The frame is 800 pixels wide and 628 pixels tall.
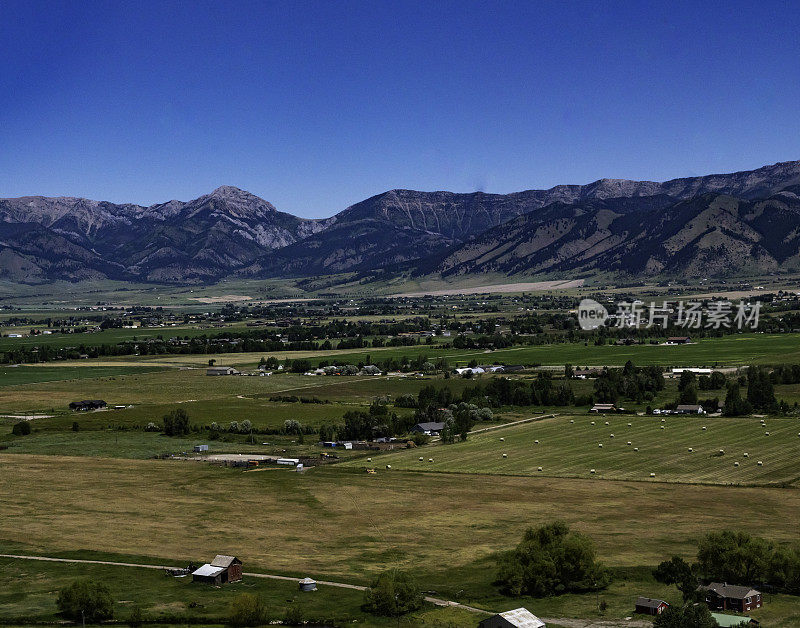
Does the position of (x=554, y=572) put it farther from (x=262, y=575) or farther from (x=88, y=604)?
(x=88, y=604)

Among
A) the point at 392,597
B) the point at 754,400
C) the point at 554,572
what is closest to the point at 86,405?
the point at 754,400

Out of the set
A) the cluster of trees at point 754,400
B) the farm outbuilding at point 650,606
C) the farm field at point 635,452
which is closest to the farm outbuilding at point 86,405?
the farm field at point 635,452

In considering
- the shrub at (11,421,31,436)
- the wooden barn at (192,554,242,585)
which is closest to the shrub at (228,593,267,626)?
the wooden barn at (192,554,242,585)

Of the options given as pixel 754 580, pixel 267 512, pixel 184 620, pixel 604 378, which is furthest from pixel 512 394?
pixel 184 620

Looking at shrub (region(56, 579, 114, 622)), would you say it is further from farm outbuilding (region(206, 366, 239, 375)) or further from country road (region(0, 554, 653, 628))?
farm outbuilding (region(206, 366, 239, 375))

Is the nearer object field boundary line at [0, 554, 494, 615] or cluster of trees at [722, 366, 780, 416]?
field boundary line at [0, 554, 494, 615]

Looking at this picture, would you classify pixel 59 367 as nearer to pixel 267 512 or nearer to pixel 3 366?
pixel 3 366
